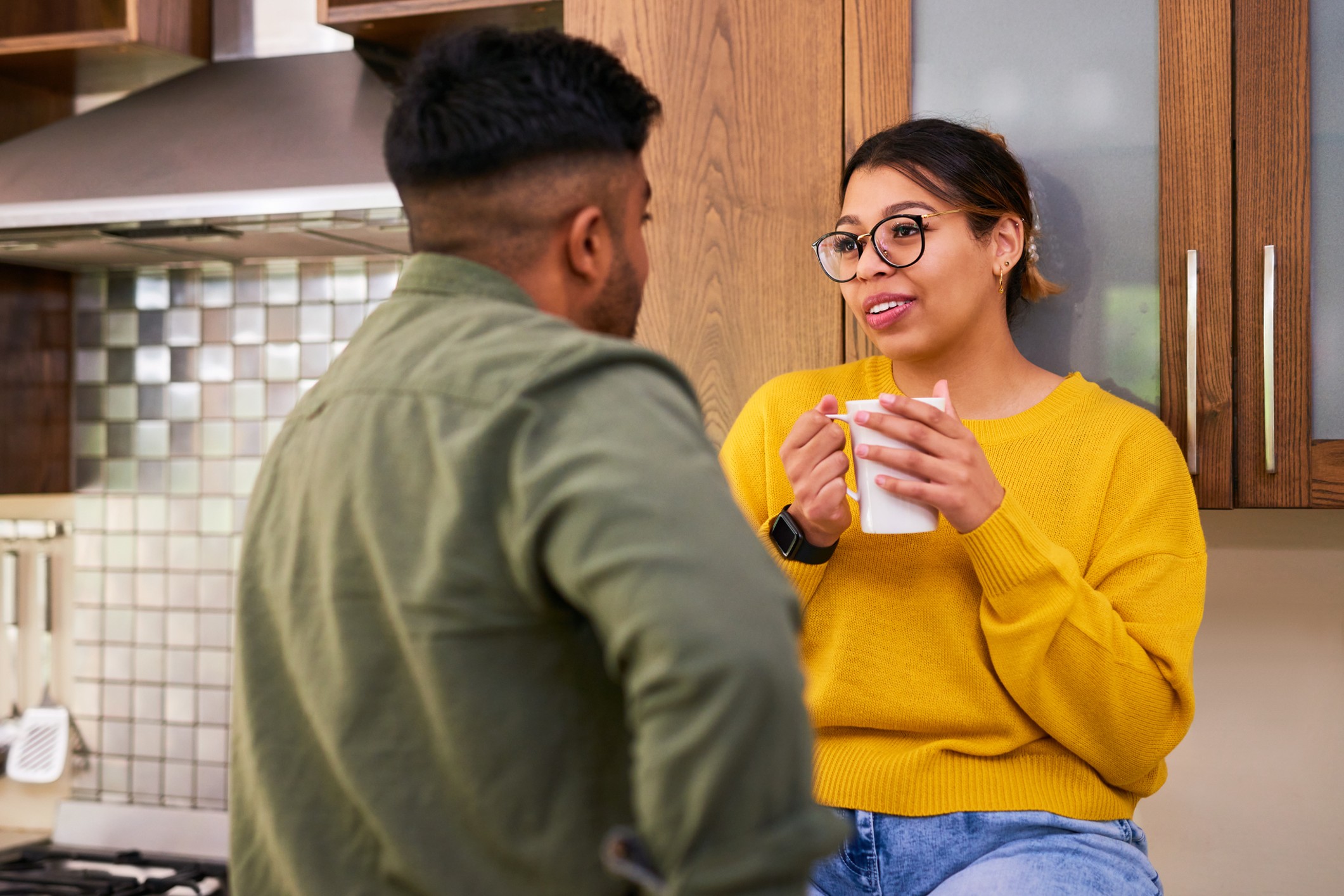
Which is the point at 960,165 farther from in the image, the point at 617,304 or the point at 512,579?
the point at 512,579

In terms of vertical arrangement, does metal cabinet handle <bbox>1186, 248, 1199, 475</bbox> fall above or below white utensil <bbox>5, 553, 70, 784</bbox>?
above

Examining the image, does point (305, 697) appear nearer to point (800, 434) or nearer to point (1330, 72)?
point (800, 434)

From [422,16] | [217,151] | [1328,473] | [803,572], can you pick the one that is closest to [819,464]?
[803,572]

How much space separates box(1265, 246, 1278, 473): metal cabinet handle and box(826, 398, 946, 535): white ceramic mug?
1.70 feet

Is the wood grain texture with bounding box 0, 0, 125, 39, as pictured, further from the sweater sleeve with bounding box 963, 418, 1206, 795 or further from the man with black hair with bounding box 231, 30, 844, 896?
the sweater sleeve with bounding box 963, 418, 1206, 795

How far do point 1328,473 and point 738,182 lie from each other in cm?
79

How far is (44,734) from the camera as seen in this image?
2.25 metres

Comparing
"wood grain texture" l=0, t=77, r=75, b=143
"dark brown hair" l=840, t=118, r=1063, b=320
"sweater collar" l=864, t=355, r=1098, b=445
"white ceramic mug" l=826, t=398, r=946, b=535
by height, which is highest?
"wood grain texture" l=0, t=77, r=75, b=143

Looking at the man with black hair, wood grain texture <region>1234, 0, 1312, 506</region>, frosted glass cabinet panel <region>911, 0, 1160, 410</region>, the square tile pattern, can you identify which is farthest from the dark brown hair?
the square tile pattern

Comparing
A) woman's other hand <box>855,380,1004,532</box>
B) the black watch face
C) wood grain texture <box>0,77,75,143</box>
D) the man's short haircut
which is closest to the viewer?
the man's short haircut

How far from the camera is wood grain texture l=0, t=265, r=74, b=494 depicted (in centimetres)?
214

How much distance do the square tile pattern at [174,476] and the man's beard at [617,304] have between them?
1568mm

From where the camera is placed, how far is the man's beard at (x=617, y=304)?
0.69m

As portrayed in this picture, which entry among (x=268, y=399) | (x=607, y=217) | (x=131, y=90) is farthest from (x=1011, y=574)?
(x=131, y=90)
